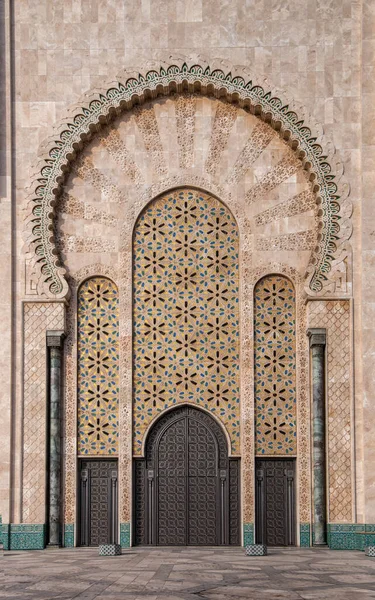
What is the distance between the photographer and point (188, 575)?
8227 millimetres

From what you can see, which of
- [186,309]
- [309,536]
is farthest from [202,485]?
[186,309]

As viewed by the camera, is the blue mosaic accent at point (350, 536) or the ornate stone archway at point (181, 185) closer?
the blue mosaic accent at point (350, 536)

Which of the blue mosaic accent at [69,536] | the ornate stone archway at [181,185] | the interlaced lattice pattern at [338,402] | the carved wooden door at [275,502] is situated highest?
the ornate stone archway at [181,185]

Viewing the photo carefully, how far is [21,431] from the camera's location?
456 inches

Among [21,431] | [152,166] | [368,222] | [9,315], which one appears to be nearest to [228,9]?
[152,166]

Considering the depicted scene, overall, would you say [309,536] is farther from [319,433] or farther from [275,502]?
[319,433]

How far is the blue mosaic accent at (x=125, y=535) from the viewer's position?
11.6 m

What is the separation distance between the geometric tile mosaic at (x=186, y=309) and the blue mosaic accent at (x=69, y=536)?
1.06m

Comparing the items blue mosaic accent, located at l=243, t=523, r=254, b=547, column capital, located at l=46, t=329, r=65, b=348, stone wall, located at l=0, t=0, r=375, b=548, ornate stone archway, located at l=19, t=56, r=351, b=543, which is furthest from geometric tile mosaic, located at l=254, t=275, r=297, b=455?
column capital, located at l=46, t=329, r=65, b=348

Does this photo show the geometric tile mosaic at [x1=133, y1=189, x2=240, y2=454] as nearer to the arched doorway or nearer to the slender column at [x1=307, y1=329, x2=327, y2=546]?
the arched doorway

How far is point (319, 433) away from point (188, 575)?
359 centimetres

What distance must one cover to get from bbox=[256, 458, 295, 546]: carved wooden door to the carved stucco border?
76.8 inches

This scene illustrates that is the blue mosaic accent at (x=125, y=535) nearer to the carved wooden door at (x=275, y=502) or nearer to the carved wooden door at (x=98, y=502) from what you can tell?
the carved wooden door at (x=98, y=502)

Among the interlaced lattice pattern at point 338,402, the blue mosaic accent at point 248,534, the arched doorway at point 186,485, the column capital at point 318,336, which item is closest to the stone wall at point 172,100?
the interlaced lattice pattern at point 338,402
